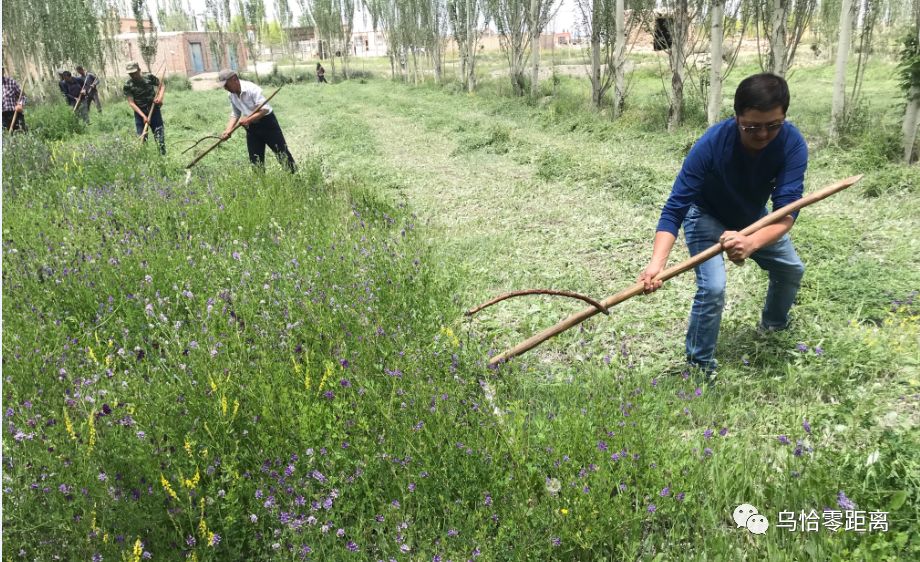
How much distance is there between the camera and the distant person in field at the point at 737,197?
2.64 m

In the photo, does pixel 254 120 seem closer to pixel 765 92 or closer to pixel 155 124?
pixel 155 124

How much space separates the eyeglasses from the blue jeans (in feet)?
2.09

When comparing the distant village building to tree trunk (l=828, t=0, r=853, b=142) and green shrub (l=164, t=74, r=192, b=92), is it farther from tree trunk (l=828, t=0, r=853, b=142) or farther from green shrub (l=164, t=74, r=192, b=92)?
tree trunk (l=828, t=0, r=853, b=142)

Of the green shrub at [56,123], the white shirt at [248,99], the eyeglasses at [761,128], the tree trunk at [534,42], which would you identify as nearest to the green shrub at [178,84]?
the green shrub at [56,123]

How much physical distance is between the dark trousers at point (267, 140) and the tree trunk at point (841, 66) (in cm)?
720

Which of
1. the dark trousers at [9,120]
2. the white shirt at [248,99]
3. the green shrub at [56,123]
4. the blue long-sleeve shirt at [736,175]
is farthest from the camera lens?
the green shrub at [56,123]

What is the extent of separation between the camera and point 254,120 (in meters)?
7.32

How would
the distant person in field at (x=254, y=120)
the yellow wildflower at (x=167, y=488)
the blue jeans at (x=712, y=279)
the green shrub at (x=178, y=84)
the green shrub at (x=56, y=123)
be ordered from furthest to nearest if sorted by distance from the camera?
the green shrub at (x=178, y=84), the green shrub at (x=56, y=123), the distant person in field at (x=254, y=120), the blue jeans at (x=712, y=279), the yellow wildflower at (x=167, y=488)

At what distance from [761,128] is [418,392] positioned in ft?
6.22

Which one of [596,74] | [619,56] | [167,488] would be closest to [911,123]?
[619,56]

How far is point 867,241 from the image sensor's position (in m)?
4.94

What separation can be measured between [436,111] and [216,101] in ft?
35.5

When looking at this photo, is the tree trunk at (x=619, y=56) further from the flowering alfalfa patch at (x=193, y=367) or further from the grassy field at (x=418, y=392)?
the flowering alfalfa patch at (x=193, y=367)

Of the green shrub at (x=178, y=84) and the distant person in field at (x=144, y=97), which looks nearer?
the distant person in field at (x=144, y=97)
